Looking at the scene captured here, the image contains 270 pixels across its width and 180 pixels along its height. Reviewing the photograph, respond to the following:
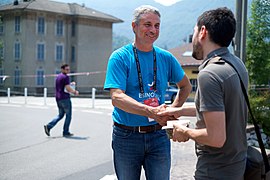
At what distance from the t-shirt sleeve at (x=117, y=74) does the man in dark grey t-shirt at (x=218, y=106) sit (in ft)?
2.55

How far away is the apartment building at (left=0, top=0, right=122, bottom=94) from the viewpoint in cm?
4997

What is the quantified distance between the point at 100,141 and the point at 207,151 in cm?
775

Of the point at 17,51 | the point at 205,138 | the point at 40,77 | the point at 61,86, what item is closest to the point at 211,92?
the point at 205,138

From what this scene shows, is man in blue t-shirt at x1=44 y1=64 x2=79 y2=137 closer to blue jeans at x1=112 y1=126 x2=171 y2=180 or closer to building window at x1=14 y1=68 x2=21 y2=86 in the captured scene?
blue jeans at x1=112 y1=126 x2=171 y2=180

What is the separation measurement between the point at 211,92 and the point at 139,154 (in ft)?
4.05

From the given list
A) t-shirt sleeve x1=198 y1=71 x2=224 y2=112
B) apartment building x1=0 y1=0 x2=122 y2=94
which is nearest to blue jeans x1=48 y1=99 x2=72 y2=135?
t-shirt sleeve x1=198 y1=71 x2=224 y2=112

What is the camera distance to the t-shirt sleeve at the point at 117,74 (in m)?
3.34

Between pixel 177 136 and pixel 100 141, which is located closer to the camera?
pixel 177 136

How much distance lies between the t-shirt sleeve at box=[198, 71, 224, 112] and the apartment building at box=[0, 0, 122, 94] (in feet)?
151

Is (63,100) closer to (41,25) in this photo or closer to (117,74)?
(117,74)

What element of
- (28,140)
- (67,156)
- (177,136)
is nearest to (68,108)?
(28,140)

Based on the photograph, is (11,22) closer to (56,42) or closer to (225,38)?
(56,42)

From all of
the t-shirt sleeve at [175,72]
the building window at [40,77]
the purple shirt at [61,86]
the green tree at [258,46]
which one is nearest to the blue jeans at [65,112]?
the purple shirt at [61,86]

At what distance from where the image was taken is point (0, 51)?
52.8m
